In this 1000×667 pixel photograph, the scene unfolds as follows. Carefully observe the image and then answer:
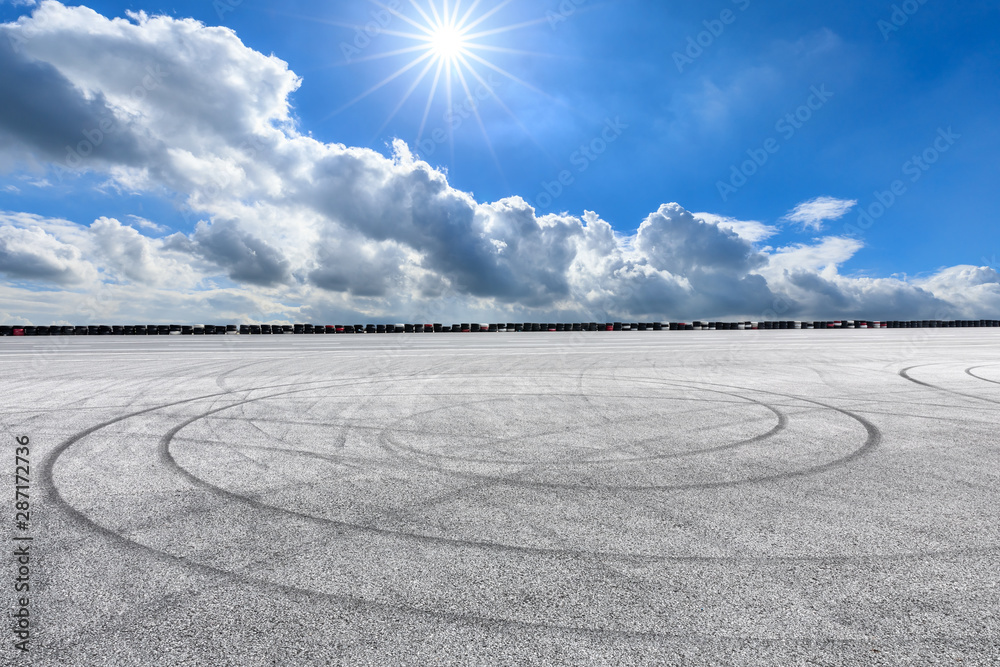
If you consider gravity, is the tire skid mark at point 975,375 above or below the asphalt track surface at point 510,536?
above

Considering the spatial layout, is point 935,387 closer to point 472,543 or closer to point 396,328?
point 472,543

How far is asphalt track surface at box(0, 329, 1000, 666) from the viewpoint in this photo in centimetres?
249

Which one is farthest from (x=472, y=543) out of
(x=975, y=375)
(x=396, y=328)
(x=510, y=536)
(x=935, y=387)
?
(x=396, y=328)

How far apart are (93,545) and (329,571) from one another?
70.2 inches

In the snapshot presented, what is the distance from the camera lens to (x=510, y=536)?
358 cm

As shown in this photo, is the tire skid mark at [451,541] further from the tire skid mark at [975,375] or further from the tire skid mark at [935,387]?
the tire skid mark at [975,375]

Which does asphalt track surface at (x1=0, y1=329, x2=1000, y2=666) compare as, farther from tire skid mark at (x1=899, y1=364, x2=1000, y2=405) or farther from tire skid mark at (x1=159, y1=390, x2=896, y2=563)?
tire skid mark at (x1=899, y1=364, x2=1000, y2=405)

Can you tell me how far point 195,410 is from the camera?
8242 millimetres

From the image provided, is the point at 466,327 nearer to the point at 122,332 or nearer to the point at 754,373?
the point at 122,332

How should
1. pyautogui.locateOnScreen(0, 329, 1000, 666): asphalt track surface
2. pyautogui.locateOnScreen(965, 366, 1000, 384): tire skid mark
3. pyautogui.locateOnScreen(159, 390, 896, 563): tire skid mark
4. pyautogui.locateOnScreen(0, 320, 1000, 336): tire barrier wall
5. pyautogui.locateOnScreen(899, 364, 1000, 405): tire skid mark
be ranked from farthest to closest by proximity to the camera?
pyautogui.locateOnScreen(0, 320, 1000, 336): tire barrier wall < pyautogui.locateOnScreen(965, 366, 1000, 384): tire skid mark < pyautogui.locateOnScreen(899, 364, 1000, 405): tire skid mark < pyautogui.locateOnScreen(159, 390, 896, 563): tire skid mark < pyautogui.locateOnScreen(0, 329, 1000, 666): asphalt track surface

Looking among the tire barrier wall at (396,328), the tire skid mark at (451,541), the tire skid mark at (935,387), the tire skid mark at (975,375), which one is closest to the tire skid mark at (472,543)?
the tire skid mark at (451,541)

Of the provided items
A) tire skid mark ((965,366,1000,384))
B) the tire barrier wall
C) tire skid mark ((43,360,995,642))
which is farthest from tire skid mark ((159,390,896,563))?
the tire barrier wall

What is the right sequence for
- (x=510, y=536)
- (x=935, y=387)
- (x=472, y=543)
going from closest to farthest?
(x=472, y=543), (x=510, y=536), (x=935, y=387)

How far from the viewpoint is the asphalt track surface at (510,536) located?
8.18 ft
